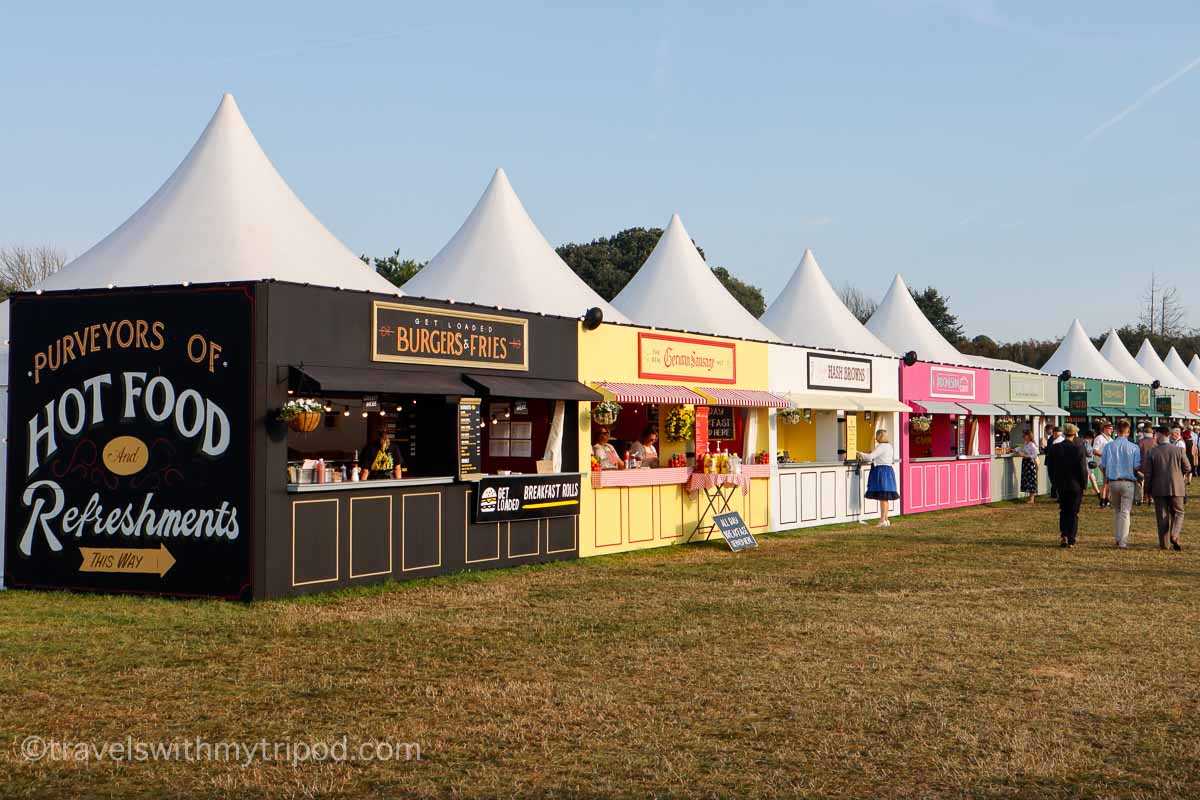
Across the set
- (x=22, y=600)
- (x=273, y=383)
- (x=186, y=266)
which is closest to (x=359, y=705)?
(x=273, y=383)

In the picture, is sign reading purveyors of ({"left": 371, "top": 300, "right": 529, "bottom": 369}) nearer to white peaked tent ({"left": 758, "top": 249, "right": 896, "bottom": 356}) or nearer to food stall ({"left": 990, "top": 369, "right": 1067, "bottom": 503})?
white peaked tent ({"left": 758, "top": 249, "right": 896, "bottom": 356})

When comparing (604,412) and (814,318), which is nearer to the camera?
(604,412)

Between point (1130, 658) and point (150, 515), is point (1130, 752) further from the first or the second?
point (150, 515)

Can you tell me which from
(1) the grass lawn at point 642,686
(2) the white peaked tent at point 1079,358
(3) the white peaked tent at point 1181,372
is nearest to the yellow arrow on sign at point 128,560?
(1) the grass lawn at point 642,686

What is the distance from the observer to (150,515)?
11406 mm

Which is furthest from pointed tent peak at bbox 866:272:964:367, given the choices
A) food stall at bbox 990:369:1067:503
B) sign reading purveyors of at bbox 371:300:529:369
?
sign reading purveyors of at bbox 371:300:529:369

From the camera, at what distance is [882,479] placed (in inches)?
815

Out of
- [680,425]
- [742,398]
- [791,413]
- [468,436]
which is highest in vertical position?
[742,398]

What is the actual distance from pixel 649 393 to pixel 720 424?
384cm

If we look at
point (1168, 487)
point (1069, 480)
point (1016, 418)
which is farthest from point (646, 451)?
point (1016, 418)

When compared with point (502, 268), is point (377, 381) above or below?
below

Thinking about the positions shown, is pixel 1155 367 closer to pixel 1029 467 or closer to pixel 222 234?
pixel 1029 467

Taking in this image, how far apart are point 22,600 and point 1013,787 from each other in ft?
30.7

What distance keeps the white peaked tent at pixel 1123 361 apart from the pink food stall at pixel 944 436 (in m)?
24.5
